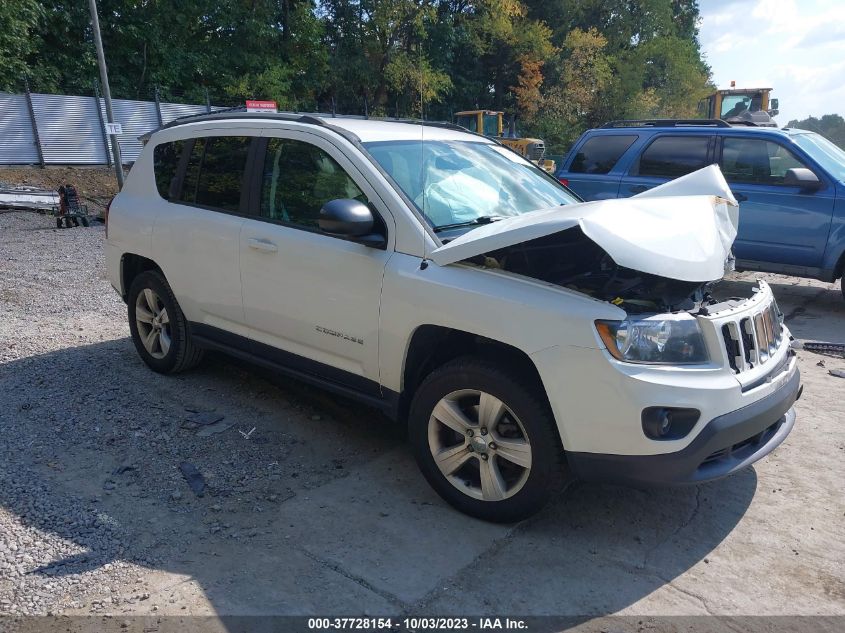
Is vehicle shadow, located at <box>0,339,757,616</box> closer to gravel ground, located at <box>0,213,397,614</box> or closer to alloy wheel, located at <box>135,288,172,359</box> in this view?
gravel ground, located at <box>0,213,397,614</box>

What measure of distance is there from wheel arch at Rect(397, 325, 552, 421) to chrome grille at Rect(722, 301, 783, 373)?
0.87 m

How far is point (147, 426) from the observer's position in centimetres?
442

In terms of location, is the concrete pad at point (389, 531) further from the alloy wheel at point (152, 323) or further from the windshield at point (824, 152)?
the windshield at point (824, 152)

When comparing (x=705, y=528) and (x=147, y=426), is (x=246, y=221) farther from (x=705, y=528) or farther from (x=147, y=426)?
(x=705, y=528)

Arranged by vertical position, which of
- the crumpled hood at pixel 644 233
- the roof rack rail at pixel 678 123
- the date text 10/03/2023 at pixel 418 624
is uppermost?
the roof rack rail at pixel 678 123

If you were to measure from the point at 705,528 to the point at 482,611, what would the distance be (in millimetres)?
1299

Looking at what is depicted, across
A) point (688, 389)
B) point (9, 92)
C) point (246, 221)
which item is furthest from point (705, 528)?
point (9, 92)

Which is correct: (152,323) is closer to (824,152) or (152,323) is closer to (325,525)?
(325,525)

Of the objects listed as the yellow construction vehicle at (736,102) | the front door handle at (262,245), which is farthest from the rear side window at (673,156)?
the yellow construction vehicle at (736,102)

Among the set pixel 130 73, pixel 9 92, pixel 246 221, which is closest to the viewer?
pixel 246 221

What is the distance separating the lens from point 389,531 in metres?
3.35

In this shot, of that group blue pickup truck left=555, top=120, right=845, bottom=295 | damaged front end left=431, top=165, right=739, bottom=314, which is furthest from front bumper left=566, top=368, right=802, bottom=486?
blue pickup truck left=555, top=120, right=845, bottom=295

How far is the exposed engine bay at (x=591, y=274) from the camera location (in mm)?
3186

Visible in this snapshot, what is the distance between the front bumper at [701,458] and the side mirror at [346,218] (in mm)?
1500
